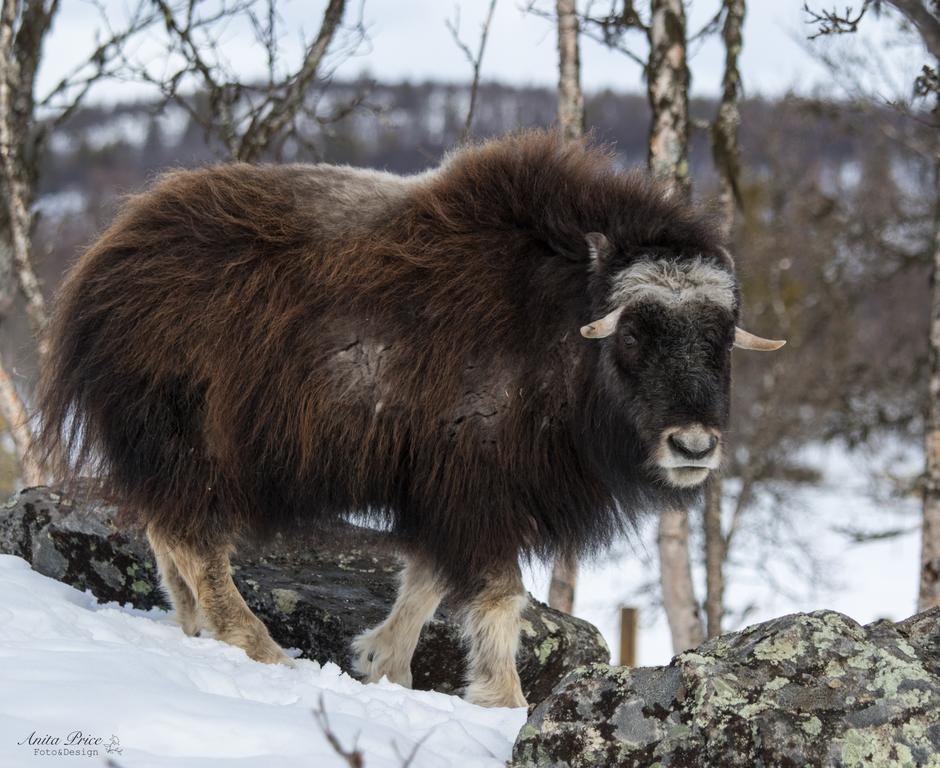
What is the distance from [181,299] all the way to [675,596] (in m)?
3.35

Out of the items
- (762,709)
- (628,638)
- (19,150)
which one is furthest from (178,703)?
(628,638)

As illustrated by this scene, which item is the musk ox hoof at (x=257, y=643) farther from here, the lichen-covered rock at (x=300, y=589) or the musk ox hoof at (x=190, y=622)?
the lichen-covered rock at (x=300, y=589)

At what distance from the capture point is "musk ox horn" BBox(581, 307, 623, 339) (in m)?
3.54

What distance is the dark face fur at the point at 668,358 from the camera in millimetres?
3453

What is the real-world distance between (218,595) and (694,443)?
1.64 metres

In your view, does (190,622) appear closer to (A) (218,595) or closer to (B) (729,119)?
(A) (218,595)

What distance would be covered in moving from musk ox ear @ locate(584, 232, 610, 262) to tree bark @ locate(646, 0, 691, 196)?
2.02 m

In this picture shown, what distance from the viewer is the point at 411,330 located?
12.1 feet

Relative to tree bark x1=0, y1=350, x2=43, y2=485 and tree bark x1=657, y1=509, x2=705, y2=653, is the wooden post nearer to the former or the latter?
tree bark x1=657, y1=509, x2=705, y2=653

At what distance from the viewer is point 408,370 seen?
365 centimetres

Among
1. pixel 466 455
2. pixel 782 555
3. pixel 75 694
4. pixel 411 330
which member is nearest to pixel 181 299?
pixel 411 330

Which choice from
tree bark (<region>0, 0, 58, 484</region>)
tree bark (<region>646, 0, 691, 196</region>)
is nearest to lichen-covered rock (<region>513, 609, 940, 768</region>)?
tree bark (<region>646, 0, 691, 196</region>)

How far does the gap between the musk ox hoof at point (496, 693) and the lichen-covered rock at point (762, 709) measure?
91cm

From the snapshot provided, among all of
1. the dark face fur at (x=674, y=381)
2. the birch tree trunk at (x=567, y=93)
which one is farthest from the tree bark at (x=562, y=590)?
the dark face fur at (x=674, y=381)
